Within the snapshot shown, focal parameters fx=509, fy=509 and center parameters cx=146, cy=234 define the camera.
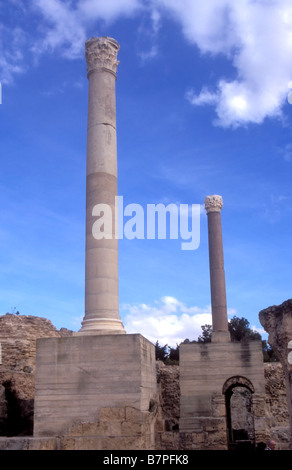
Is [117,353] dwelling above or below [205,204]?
below

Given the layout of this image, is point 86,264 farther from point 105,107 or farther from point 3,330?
point 3,330

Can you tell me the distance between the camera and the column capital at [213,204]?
2253 cm

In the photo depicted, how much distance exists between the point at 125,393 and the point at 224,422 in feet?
24.0

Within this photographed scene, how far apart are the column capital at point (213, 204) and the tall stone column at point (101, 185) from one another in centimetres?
877

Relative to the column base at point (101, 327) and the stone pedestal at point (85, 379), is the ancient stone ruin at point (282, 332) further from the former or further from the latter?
the column base at point (101, 327)

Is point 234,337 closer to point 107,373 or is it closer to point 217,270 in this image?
point 217,270

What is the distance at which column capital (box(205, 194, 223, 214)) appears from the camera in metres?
22.5

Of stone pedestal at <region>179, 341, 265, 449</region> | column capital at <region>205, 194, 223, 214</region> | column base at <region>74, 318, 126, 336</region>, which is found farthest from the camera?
column capital at <region>205, 194, 223, 214</region>

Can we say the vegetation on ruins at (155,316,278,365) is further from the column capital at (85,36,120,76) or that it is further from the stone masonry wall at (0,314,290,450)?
the column capital at (85,36,120,76)

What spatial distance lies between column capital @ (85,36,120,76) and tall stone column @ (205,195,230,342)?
920cm

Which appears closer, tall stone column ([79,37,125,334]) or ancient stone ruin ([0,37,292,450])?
ancient stone ruin ([0,37,292,450])

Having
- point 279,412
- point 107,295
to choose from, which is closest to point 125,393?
point 107,295

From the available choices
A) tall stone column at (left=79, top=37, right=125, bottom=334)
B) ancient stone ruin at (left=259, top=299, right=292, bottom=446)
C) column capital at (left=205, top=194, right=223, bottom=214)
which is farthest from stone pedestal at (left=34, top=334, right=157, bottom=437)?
column capital at (left=205, top=194, right=223, bottom=214)

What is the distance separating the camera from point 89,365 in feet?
40.4
